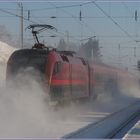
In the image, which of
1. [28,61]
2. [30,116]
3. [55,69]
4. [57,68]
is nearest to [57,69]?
[57,68]

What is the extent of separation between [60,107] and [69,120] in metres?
1.03

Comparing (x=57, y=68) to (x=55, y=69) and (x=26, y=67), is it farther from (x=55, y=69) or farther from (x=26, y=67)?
(x=26, y=67)

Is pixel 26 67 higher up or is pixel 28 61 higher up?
pixel 28 61

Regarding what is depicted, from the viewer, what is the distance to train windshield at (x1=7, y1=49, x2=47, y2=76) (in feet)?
83.6

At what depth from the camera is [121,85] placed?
200 feet

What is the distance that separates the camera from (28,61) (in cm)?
2577

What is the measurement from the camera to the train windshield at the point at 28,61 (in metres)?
25.5

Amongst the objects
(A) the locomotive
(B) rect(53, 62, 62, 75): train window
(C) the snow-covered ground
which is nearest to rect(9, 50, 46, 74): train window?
(A) the locomotive

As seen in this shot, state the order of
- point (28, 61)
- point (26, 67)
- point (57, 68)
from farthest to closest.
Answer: point (57, 68), point (28, 61), point (26, 67)

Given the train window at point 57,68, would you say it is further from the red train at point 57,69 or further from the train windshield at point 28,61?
the train windshield at point 28,61

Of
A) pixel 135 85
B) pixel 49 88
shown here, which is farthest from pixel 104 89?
pixel 135 85

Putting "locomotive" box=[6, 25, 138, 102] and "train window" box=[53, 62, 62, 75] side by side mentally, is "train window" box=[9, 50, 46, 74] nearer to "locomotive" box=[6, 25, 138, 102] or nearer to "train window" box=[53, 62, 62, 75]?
"locomotive" box=[6, 25, 138, 102]

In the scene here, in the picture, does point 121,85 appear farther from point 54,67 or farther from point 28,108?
point 28,108

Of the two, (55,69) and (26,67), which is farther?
(55,69)
